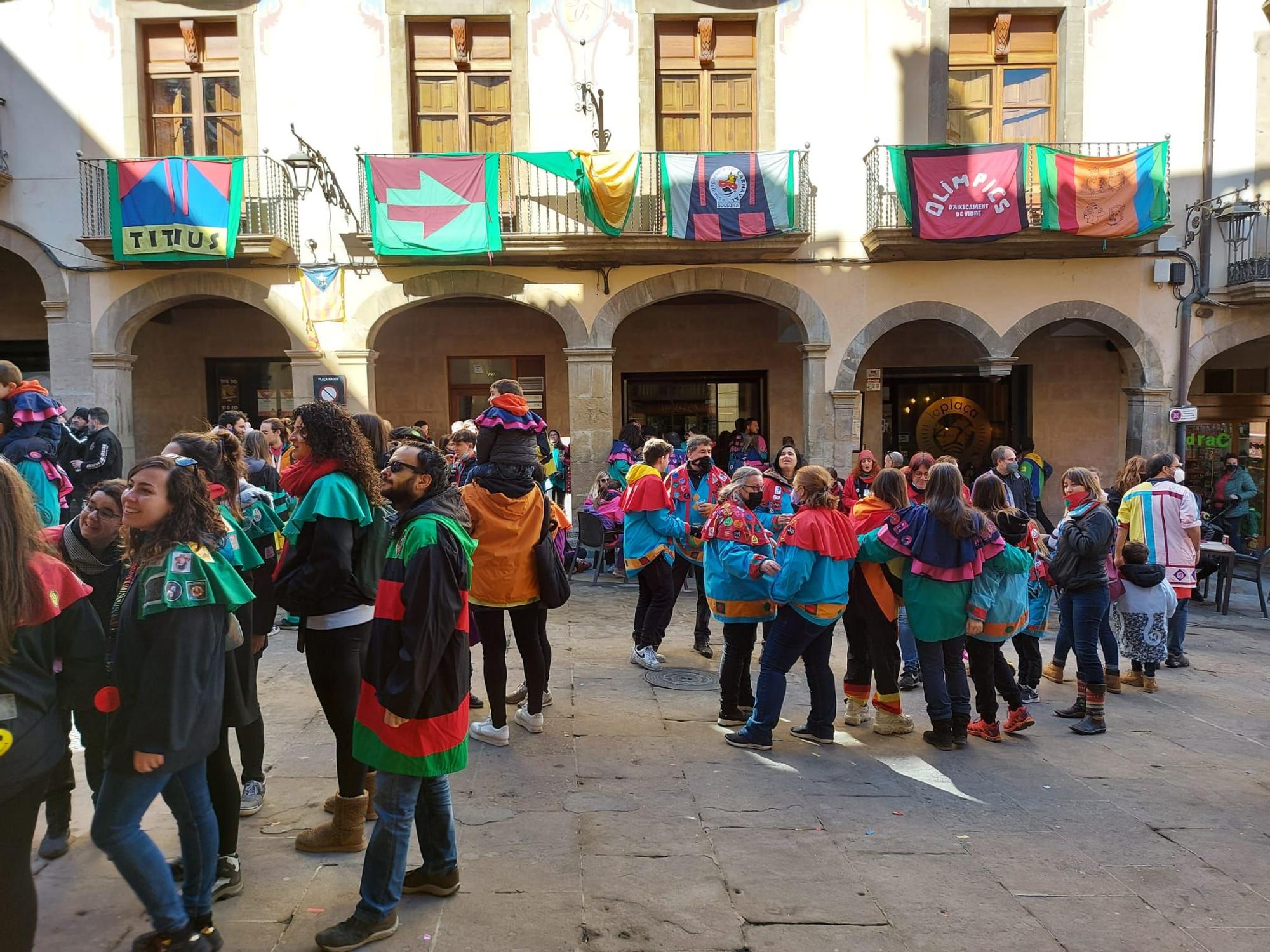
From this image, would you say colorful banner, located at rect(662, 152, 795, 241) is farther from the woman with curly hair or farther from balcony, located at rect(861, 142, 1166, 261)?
the woman with curly hair

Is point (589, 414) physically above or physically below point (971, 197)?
below

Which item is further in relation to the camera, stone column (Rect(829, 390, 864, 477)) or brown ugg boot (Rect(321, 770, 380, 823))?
stone column (Rect(829, 390, 864, 477))

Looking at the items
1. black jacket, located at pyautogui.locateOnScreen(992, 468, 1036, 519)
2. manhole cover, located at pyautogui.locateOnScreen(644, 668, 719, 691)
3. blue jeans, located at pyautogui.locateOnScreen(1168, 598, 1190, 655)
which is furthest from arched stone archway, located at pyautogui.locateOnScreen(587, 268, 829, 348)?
manhole cover, located at pyautogui.locateOnScreen(644, 668, 719, 691)

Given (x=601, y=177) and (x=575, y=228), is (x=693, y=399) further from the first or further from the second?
(x=601, y=177)

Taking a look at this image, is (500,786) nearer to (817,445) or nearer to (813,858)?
(813,858)

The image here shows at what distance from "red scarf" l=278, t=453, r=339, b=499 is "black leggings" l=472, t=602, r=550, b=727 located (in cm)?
157

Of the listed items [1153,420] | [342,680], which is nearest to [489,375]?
[1153,420]

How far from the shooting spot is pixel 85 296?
1263 cm

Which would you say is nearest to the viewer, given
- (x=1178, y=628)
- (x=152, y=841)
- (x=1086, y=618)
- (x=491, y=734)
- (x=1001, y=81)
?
(x=152, y=841)

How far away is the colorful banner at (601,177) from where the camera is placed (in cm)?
1188

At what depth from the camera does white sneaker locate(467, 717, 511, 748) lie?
506 cm

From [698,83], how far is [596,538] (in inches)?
275

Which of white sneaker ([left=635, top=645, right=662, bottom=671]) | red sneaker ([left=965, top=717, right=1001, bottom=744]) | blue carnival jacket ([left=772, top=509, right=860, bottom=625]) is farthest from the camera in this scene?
white sneaker ([left=635, top=645, right=662, bottom=671])

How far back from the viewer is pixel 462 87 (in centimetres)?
1271
